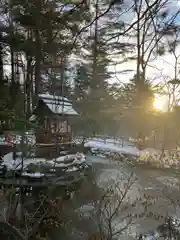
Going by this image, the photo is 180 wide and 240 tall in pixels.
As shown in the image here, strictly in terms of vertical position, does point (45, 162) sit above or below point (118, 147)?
above

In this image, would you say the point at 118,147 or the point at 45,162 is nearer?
the point at 45,162

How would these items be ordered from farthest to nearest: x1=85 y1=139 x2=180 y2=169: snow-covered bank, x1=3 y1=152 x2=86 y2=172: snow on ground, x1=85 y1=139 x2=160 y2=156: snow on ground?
x1=85 y1=139 x2=160 y2=156: snow on ground → x1=85 y1=139 x2=180 y2=169: snow-covered bank → x1=3 y1=152 x2=86 y2=172: snow on ground

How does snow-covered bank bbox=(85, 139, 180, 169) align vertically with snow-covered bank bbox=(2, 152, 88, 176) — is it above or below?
below

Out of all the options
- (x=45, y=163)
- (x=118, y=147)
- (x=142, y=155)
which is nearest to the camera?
(x=45, y=163)

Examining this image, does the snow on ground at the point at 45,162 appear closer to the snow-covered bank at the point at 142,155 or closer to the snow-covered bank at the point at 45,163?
the snow-covered bank at the point at 45,163

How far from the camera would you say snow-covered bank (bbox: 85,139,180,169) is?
8.52m

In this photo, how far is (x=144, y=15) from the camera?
4.12 feet

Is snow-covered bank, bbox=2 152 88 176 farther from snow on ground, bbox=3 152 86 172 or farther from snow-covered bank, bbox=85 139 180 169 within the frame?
snow-covered bank, bbox=85 139 180 169

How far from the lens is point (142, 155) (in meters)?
10.4

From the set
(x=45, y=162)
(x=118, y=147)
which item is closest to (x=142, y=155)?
(x=118, y=147)

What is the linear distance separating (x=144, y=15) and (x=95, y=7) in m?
0.46

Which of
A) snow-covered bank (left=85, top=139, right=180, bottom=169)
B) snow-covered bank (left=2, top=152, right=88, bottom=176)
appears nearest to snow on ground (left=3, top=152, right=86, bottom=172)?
snow-covered bank (left=2, top=152, right=88, bottom=176)

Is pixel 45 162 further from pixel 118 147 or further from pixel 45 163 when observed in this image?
pixel 118 147

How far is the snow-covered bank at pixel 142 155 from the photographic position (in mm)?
8516
